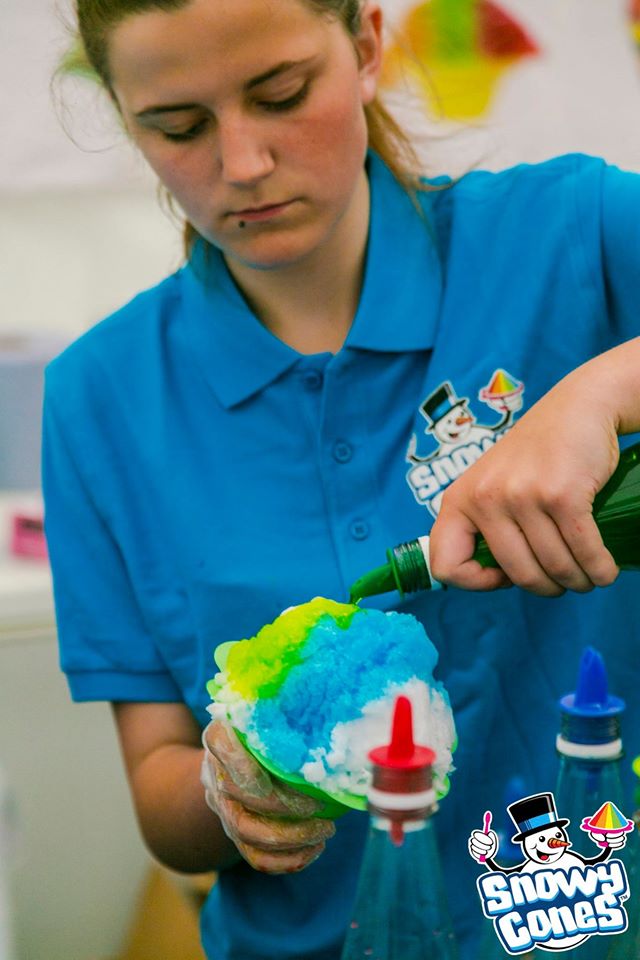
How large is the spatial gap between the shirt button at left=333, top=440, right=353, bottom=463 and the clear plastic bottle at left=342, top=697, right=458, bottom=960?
0.47 meters

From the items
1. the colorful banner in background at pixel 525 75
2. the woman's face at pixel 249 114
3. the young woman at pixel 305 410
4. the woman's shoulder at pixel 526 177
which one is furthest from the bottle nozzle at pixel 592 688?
the colorful banner in background at pixel 525 75

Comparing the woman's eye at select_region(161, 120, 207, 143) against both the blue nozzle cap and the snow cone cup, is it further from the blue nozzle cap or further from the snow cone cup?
the blue nozzle cap

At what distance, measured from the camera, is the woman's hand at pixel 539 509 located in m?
0.72

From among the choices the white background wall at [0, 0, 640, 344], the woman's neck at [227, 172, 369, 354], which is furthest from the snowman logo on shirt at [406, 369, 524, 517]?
the white background wall at [0, 0, 640, 344]

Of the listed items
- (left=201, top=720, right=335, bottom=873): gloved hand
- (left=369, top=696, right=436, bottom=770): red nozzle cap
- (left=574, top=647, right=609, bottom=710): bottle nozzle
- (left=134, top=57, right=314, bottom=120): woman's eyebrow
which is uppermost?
(left=134, top=57, right=314, bottom=120): woman's eyebrow

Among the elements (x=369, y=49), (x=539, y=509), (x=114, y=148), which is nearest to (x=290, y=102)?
(x=369, y=49)

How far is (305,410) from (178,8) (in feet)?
1.19

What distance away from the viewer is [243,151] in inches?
35.2

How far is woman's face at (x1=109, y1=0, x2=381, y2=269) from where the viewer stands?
86cm

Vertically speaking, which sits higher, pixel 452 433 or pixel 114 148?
pixel 114 148

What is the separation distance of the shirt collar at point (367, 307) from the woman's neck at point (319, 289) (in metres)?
0.02

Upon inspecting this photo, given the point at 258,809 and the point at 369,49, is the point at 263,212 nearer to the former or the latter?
the point at 369,49

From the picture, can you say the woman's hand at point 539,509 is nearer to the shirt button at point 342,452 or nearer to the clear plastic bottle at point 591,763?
the clear plastic bottle at point 591,763

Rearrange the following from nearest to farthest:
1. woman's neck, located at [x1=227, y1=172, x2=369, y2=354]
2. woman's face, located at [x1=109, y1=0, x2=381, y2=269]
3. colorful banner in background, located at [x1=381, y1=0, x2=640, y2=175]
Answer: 1. woman's face, located at [x1=109, y1=0, x2=381, y2=269]
2. woman's neck, located at [x1=227, y1=172, x2=369, y2=354]
3. colorful banner in background, located at [x1=381, y1=0, x2=640, y2=175]
